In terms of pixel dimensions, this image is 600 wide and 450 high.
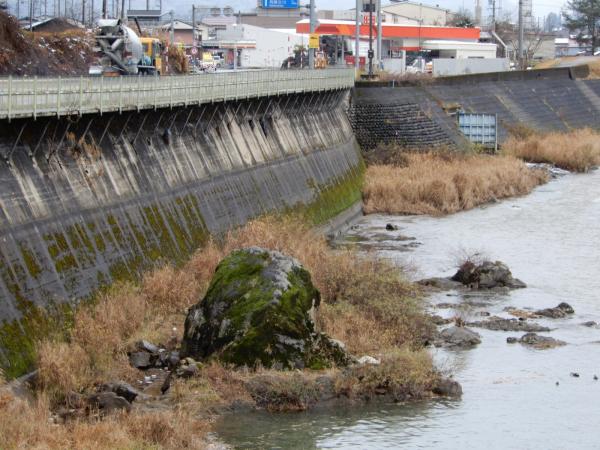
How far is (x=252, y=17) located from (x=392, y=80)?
282ft

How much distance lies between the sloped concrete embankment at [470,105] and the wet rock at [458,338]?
35188 mm

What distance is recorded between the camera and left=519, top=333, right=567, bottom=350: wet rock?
2981cm

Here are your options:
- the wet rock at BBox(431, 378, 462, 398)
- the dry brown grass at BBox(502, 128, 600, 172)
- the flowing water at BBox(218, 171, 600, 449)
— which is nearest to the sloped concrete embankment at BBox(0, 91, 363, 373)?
the flowing water at BBox(218, 171, 600, 449)

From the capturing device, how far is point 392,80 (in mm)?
70312

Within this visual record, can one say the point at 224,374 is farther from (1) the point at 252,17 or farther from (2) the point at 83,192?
(1) the point at 252,17


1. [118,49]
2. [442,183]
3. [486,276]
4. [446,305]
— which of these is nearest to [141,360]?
[446,305]

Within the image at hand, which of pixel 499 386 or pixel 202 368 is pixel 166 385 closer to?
pixel 202 368

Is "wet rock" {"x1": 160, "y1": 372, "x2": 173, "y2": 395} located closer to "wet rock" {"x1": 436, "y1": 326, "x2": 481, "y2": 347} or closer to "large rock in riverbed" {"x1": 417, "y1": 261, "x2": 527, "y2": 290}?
"wet rock" {"x1": 436, "y1": 326, "x2": 481, "y2": 347}

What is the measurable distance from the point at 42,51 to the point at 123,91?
2685cm

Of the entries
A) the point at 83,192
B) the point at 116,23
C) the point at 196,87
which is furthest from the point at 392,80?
the point at 83,192

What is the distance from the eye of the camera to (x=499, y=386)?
26406mm

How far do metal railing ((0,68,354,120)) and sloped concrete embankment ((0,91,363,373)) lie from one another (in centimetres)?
54

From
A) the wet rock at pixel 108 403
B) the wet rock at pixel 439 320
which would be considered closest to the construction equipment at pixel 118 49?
the wet rock at pixel 439 320

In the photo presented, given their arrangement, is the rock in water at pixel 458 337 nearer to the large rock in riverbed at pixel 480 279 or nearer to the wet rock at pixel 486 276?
the large rock in riverbed at pixel 480 279
